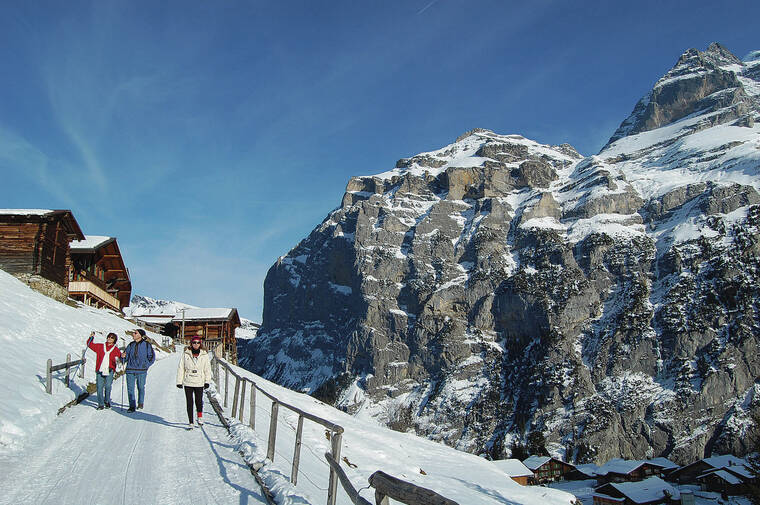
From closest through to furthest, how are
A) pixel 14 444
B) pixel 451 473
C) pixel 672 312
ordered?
pixel 14 444 < pixel 451 473 < pixel 672 312

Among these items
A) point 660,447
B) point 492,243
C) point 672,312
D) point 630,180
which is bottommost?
point 660,447

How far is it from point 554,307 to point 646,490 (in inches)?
3306

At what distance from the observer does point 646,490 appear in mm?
55594

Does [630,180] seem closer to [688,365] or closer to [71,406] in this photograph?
[688,365]

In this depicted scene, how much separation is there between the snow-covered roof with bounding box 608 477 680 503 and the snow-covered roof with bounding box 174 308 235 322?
4737 centimetres

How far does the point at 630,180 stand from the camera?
17275 cm

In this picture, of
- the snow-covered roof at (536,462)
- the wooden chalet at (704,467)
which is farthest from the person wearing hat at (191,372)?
the snow-covered roof at (536,462)

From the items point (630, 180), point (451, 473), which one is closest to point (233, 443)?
point (451, 473)

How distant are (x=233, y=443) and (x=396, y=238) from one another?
16437 cm

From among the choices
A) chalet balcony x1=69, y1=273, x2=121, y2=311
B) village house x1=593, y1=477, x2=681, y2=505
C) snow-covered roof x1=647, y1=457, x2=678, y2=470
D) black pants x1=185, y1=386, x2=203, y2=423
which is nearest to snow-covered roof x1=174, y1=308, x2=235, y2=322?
chalet balcony x1=69, y1=273, x2=121, y2=311

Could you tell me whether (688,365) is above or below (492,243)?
below

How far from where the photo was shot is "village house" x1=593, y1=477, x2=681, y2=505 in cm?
5300

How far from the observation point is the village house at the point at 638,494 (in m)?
53.0

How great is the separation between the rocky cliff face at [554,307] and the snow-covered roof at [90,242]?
95.6 meters
